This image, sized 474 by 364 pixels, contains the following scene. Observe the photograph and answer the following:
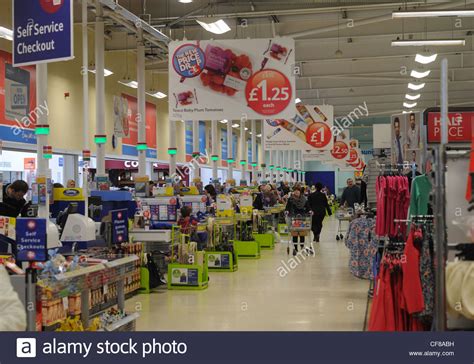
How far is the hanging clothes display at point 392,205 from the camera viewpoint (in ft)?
21.6

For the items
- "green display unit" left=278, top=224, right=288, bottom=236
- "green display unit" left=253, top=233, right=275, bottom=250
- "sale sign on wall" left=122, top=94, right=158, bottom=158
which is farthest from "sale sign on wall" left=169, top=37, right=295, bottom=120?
"sale sign on wall" left=122, top=94, right=158, bottom=158

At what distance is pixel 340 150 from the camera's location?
26.8 metres

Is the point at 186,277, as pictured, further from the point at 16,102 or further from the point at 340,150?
the point at 340,150

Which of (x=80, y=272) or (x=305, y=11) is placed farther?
(x=305, y=11)

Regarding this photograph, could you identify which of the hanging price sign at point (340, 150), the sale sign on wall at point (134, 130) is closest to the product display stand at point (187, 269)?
the sale sign on wall at point (134, 130)

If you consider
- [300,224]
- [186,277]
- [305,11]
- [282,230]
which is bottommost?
[186,277]

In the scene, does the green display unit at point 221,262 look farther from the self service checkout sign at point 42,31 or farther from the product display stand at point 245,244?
the self service checkout sign at point 42,31

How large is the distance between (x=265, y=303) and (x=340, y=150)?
60.7 feet

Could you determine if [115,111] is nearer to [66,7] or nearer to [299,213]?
[299,213]

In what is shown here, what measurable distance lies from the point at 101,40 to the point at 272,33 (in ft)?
16.2

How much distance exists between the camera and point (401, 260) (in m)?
5.40

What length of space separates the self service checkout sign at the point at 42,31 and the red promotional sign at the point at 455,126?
3592mm

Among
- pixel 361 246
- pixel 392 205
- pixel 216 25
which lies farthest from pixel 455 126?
pixel 216 25

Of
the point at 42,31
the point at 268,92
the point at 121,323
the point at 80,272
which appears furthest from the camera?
the point at 268,92
